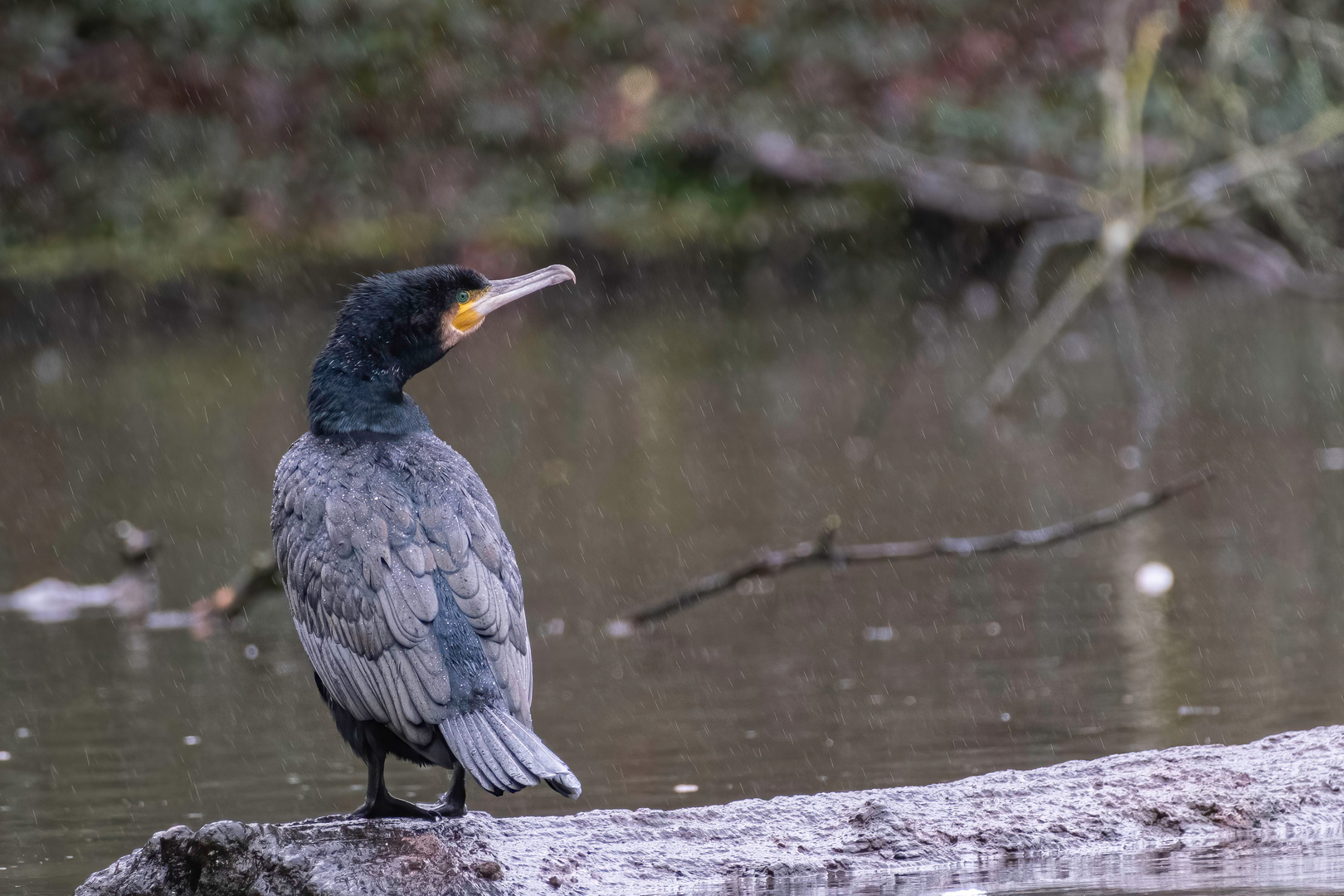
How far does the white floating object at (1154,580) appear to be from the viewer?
8.23 meters

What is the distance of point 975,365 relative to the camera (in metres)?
16.6

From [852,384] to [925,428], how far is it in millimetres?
2622

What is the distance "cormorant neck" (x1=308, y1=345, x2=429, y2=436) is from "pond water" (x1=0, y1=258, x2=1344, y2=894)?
4.53 ft

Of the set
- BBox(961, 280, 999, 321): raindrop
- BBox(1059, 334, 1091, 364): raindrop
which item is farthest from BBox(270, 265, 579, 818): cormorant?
BBox(961, 280, 999, 321): raindrop

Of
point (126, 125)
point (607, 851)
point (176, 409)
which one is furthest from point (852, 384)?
point (126, 125)

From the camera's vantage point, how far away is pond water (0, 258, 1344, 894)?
5.98 meters

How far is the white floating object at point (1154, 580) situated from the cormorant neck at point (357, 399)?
448 centimetres

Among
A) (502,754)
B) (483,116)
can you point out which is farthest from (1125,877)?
(483,116)

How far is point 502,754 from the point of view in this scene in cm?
385

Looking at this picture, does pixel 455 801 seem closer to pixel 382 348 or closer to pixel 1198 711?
pixel 382 348

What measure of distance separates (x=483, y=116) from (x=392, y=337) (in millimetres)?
23391

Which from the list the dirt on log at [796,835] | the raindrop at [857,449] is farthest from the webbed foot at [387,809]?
the raindrop at [857,449]

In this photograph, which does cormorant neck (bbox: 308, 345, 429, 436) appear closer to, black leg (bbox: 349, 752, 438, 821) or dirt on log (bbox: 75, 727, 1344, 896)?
black leg (bbox: 349, 752, 438, 821)

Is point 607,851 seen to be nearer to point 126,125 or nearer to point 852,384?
point 852,384
